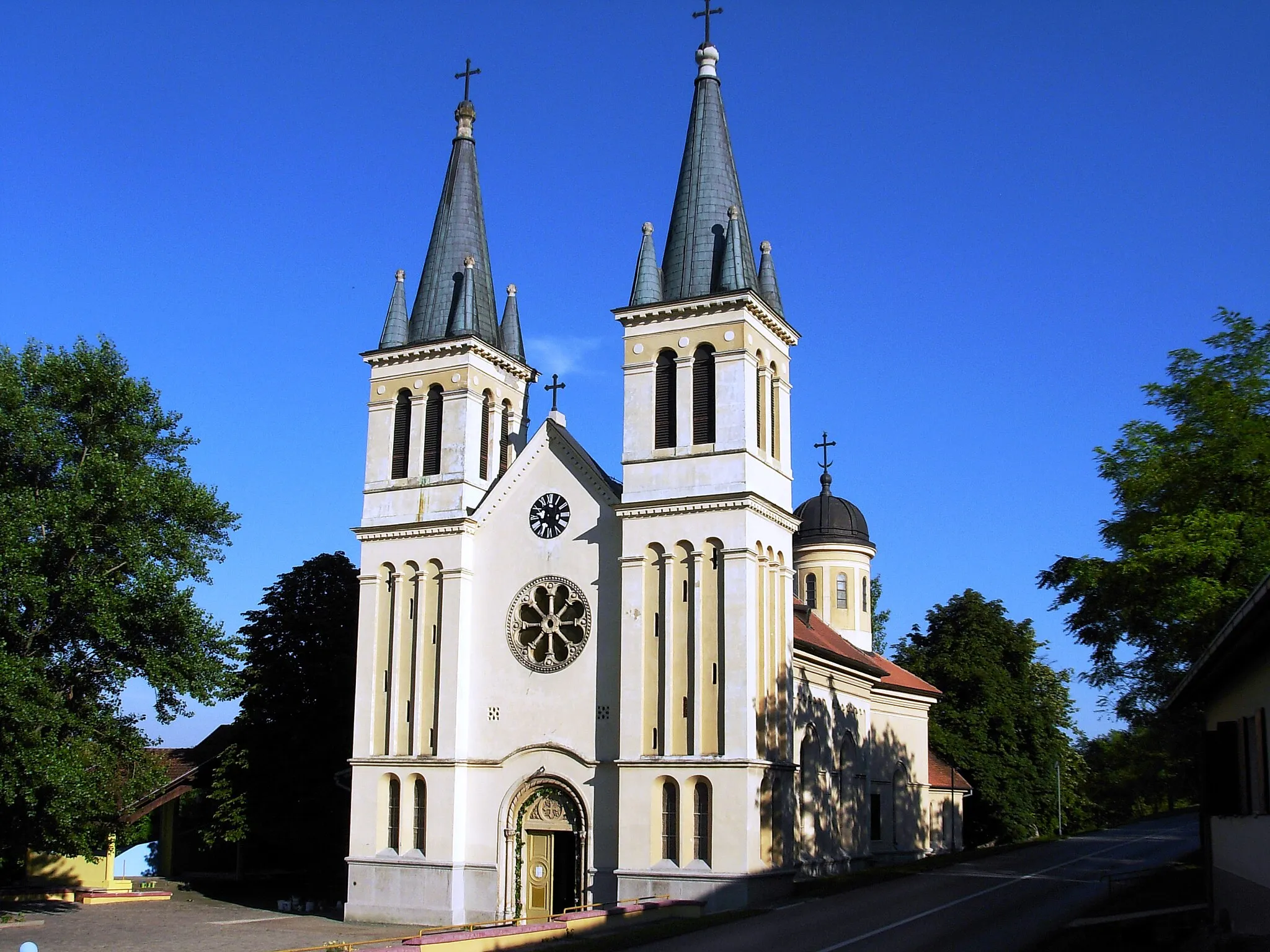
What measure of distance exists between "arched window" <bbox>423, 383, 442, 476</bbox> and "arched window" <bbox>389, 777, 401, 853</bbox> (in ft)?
28.3

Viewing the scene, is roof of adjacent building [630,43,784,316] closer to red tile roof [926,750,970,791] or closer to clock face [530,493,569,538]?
clock face [530,493,569,538]

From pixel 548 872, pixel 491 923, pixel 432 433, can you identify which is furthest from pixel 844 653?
pixel 491 923

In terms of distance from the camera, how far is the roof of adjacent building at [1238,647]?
445 inches

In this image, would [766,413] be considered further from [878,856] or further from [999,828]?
[999,828]

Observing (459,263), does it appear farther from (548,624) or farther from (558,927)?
(558,927)

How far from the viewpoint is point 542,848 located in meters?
32.3

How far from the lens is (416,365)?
121ft

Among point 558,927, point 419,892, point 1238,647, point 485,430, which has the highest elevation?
point 485,430

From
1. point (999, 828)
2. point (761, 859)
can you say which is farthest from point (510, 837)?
point (999, 828)

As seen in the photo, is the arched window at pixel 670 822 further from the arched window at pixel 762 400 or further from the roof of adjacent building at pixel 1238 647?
the roof of adjacent building at pixel 1238 647

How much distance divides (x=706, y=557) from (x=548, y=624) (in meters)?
4.86

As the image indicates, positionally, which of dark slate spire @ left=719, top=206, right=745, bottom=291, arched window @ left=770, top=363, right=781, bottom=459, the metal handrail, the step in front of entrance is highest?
dark slate spire @ left=719, top=206, right=745, bottom=291

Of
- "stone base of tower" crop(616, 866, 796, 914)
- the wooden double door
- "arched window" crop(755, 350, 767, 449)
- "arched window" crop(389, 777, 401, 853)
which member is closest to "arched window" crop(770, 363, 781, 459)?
"arched window" crop(755, 350, 767, 449)

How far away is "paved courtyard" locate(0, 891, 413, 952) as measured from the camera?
28.2 meters
